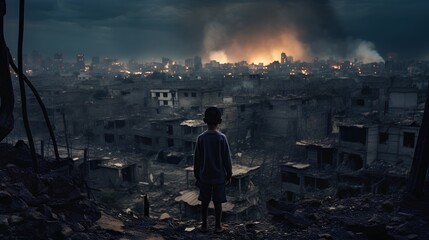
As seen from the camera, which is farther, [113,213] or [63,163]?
[63,163]

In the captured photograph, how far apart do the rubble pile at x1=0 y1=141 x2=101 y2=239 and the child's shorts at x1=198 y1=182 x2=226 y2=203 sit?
5.61 ft

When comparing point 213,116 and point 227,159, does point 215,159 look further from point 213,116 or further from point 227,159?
point 213,116

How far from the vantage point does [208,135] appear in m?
5.54

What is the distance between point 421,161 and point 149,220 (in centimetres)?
500

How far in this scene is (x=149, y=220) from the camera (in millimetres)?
6383

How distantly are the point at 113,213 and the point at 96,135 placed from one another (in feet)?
119

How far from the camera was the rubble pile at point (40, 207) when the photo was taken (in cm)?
438

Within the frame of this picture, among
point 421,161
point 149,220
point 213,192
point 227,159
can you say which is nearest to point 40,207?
point 149,220

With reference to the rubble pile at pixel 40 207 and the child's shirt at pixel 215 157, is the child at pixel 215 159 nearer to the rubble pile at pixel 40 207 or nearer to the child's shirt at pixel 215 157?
the child's shirt at pixel 215 157

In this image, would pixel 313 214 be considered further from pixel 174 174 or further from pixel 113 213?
pixel 174 174

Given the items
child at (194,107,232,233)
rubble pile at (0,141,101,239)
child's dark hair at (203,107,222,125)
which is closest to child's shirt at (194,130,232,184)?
child at (194,107,232,233)

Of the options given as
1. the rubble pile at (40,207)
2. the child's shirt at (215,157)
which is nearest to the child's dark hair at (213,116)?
the child's shirt at (215,157)

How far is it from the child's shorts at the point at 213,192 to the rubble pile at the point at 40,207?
1710mm

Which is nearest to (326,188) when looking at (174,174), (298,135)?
(174,174)
